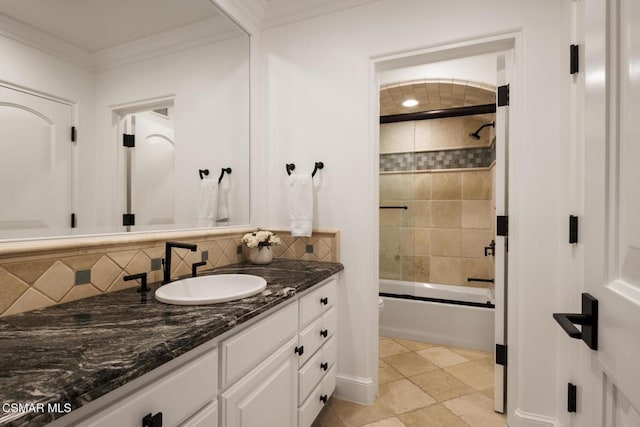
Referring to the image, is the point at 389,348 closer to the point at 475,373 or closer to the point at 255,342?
the point at 475,373

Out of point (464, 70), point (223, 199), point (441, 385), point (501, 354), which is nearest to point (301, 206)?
point (223, 199)

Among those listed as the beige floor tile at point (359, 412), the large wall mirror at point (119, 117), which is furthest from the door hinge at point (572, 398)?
the large wall mirror at point (119, 117)

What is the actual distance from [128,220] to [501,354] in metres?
2.06

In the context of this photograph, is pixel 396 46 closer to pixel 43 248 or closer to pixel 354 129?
pixel 354 129

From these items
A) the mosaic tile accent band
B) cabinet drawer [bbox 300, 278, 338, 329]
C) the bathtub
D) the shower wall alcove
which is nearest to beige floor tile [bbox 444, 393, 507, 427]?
the bathtub

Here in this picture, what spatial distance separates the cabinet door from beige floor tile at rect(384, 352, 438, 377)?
3.87 ft

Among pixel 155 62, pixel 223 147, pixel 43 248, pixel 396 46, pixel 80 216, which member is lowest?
pixel 43 248

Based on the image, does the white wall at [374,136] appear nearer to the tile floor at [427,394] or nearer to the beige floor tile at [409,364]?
the tile floor at [427,394]

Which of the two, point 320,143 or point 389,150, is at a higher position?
point 389,150

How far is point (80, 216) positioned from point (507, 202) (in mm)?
2021

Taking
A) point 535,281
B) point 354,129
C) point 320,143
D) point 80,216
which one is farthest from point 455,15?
point 80,216

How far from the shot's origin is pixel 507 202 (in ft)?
5.47

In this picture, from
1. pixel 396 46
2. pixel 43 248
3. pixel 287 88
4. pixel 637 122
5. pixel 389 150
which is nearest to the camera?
pixel 637 122

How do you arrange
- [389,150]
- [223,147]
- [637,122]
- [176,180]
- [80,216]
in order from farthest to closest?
[389,150]
[223,147]
[176,180]
[80,216]
[637,122]
